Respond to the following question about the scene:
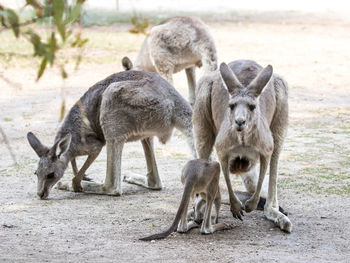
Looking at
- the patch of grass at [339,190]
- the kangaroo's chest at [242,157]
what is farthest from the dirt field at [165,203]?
the kangaroo's chest at [242,157]

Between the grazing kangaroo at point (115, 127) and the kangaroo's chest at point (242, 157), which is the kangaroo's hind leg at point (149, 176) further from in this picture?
the kangaroo's chest at point (242, 157)

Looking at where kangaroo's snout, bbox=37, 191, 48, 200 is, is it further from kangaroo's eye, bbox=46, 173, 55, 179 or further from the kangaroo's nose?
the kangaroo's nose

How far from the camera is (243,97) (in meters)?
4.14

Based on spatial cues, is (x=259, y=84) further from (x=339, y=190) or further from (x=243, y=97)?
(x=339, y=190)

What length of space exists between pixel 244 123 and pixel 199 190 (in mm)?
565

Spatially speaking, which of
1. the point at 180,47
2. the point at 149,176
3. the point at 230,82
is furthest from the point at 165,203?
the point at 180,47

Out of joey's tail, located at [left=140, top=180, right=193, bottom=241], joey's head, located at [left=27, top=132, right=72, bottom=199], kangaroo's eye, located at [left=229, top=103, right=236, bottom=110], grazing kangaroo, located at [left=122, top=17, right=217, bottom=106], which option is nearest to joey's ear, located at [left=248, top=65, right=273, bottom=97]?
kangaroo's eye, located at [left=229, top=103, right=236, bottom=110]

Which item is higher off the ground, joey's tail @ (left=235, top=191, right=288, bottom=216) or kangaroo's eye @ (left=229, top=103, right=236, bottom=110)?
kangaroo's eye @ (left=229, top=103, right=236, bottom=110)

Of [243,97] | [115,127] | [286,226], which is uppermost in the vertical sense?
[243,97]

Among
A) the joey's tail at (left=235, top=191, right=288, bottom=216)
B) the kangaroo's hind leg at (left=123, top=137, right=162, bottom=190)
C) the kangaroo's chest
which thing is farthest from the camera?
the kangaroo's hind leg at (left=123, top=137, right=162, bottom=190)

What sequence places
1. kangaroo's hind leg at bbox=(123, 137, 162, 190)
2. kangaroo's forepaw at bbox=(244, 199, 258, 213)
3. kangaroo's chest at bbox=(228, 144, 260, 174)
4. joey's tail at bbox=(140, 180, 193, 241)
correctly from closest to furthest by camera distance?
joey's tail at bbox=(140, 180, 193, 241), kangaroo's chest at bbox=(228, 144, 260, 174), kangaroo's forepaw at bbox=(244, 199, 258, 213), kangaroo's hind leg at bbox=(123, 137, 162, 190)

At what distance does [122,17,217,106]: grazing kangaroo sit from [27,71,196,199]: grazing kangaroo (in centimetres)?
301

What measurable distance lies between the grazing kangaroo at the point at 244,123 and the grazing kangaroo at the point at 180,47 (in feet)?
12.5

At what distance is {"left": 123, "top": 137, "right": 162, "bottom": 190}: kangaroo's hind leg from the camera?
18.9ft
